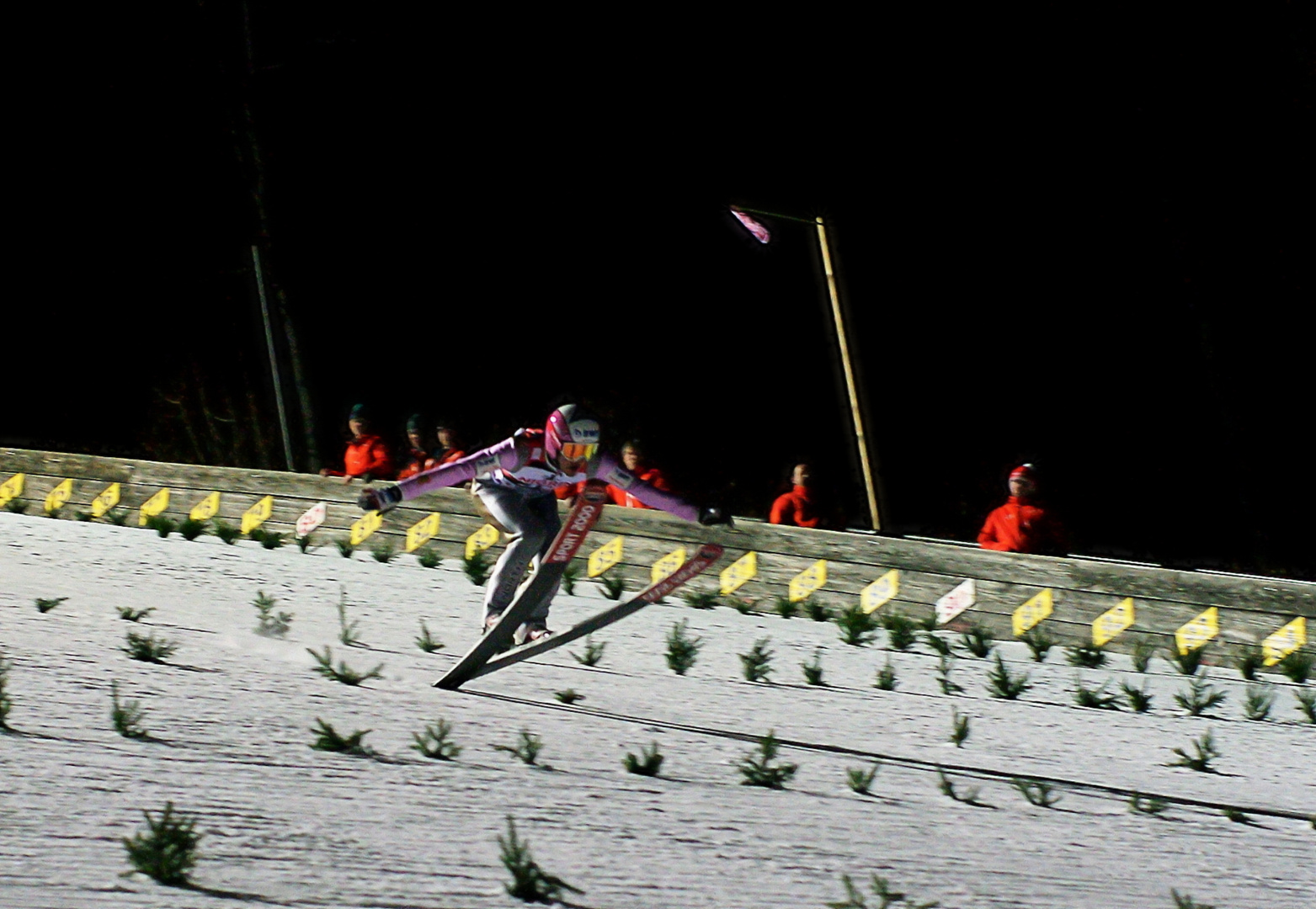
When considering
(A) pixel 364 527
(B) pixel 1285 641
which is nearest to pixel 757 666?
(B) pixel 1285 641

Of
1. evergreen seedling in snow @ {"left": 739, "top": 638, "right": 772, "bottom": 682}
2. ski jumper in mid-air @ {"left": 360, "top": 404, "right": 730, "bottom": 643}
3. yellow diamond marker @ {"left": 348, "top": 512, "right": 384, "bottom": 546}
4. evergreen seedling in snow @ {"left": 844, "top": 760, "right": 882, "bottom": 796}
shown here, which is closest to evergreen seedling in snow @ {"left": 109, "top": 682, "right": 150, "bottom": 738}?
ski jumper in mid-air @ {"left": 360, "top": 404, "right": 730, "bottom": 643}

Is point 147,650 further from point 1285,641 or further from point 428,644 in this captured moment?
point 1285,641

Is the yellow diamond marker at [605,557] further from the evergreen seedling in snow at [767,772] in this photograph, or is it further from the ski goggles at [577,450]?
the evergreen seedling in snow at [767,772]

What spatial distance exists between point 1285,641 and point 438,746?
555 cm

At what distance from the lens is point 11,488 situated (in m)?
14.2

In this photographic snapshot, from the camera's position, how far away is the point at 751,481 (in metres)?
15.3

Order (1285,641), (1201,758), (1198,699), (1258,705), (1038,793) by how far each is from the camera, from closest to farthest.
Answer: (1038,793) → (1201,758) → (1258,705) → (1198,699) → (1285,641)

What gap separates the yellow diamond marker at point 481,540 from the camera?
11.9 metres

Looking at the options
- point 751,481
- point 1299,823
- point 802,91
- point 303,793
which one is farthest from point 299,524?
point 1299,823

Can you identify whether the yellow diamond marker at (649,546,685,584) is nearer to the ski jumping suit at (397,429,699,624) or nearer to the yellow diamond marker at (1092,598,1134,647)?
the ski jumping suit at (397,429,699,624)

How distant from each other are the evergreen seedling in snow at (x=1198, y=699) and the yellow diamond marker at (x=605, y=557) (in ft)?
14.1

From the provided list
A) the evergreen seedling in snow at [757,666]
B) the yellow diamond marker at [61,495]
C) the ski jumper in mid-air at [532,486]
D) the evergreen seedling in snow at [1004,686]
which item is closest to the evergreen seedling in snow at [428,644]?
the ski jumper in mid-air at [532,486]

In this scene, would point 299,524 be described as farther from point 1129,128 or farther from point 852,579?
point 1129,128

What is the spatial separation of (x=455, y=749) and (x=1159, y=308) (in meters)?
9.00
